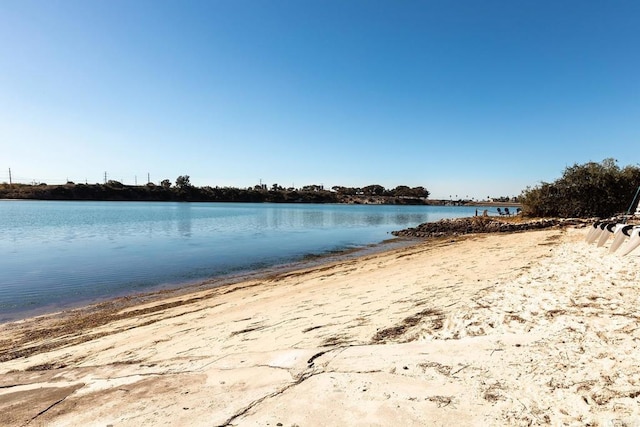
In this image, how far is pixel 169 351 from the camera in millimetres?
5949

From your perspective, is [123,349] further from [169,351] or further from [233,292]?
[233,292]

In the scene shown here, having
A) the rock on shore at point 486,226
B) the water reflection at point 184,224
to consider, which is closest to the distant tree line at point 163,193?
the water reflection at point 184,224

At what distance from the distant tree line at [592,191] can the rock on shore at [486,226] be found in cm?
276

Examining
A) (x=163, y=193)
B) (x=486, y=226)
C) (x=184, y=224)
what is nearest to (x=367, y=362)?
(x=486, y=226)

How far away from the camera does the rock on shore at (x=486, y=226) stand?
25828mm

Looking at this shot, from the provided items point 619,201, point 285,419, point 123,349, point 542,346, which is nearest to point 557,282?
point 542,346

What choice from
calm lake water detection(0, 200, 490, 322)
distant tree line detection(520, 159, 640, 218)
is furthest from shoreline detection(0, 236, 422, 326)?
distant tree line detection(520, 159, 640, 218)

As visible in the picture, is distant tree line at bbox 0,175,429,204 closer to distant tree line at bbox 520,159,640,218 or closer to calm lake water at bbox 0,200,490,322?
calm lake water at bbox 0,200,490,322

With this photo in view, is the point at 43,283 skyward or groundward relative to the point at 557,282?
groundward

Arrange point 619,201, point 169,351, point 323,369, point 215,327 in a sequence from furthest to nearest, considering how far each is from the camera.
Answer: point 619,201 → point 215,327 → point 169,351 → point 323,369

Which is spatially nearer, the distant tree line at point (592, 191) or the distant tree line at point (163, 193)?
the distant tree line at point (592, 191)

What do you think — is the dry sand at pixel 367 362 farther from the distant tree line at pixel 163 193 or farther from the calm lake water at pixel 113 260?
the distant tree line at pixel 163 193

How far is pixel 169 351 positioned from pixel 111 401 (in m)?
1.85

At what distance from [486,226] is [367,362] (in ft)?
96.2
